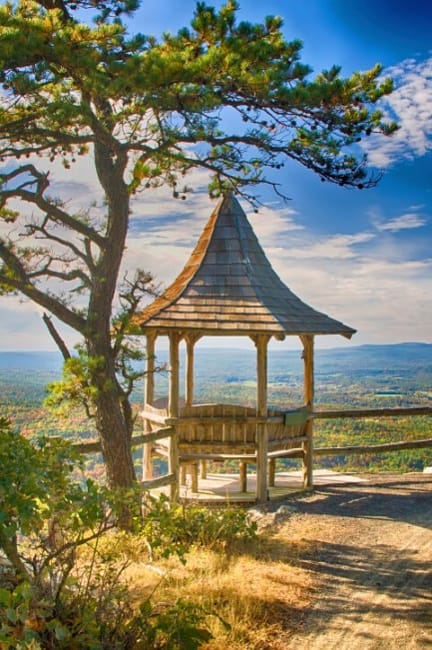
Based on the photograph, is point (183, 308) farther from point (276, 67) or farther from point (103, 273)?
point (276, 67)

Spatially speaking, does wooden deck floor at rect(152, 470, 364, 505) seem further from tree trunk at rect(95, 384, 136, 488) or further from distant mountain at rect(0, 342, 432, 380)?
distant mountain at rect(0, 342, 432, 380)

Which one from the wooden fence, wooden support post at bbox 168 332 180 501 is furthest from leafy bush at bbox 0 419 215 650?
wooden support post at bbox 168 332 180 501

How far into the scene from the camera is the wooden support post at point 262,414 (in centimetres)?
1000

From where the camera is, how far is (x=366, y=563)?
6891mm

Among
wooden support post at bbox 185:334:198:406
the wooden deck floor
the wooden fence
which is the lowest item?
the wooden deck floor

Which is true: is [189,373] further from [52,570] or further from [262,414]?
[52,570]

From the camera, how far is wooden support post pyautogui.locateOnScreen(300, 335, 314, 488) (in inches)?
431

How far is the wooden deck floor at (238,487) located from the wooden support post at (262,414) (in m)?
0.27

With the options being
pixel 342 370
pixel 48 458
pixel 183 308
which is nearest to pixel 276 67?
pixel 183 308

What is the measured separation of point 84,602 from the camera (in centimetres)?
407

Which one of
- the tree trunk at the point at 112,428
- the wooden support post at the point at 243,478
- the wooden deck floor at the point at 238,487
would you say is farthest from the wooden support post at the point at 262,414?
the tree trunk at the point at 112,428

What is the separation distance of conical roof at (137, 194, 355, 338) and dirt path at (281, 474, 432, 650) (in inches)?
105

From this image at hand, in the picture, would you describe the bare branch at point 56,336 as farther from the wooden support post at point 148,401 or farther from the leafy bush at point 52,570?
the leafy bush at point 52,570

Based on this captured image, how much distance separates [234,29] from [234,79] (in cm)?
50
